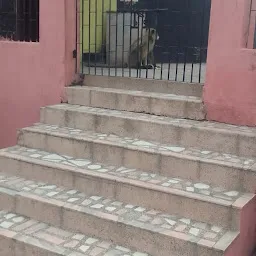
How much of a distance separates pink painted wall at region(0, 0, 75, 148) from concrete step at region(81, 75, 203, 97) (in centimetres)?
39

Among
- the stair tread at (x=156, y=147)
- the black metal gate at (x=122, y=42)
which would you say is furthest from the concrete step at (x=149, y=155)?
the black metal gate at (x=122, y=42)

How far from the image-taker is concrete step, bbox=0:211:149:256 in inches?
149

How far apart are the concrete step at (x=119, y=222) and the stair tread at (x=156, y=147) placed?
0.65m

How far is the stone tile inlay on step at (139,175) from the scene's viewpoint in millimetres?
4027

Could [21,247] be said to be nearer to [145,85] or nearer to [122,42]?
[145,85]

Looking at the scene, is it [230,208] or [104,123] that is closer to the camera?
[230,208]

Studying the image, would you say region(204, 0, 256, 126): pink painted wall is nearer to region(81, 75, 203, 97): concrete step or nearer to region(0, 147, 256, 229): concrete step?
region(81, 75, 203, 97): concrete step

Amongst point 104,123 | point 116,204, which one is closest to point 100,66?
point 104,123

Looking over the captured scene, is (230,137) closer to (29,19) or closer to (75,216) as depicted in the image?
(75,216)

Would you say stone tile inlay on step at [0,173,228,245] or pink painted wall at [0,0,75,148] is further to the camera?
pink painted wall at [0,0,75,148]

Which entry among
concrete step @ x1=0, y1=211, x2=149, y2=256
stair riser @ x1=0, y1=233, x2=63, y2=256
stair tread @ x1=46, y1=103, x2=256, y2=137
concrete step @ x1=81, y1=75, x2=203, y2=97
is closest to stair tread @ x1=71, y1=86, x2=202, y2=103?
concrete step @ x1=81, y1=75, x2=203, y2=97

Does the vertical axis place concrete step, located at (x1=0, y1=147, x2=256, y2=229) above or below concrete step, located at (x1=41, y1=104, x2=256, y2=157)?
below

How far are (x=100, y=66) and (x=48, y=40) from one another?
1.30 meters

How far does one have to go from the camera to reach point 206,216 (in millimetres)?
3838
